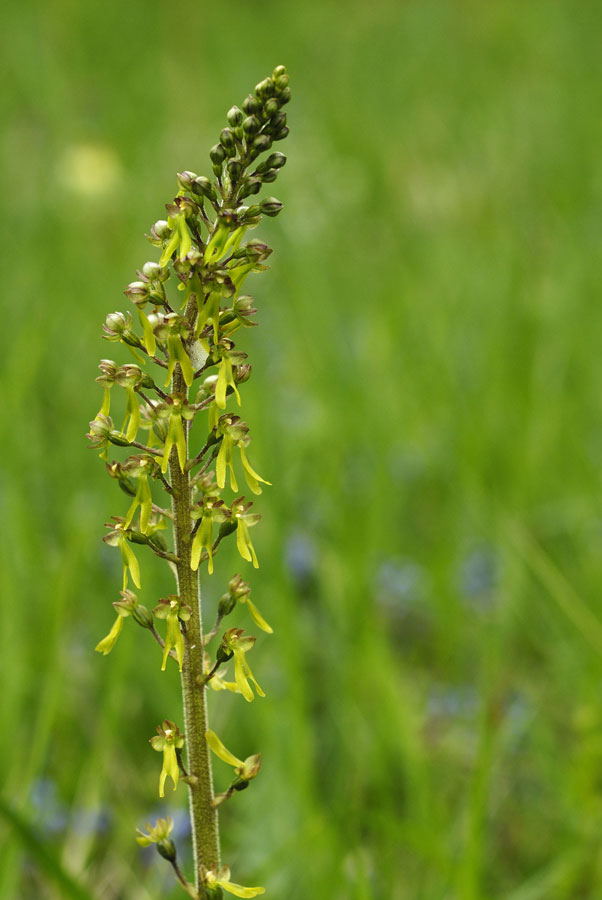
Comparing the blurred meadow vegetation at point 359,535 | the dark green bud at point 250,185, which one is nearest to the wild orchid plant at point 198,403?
the dark green bud at point 250,185

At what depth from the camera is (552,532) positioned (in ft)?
13.4

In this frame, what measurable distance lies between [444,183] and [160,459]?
861 centimetres

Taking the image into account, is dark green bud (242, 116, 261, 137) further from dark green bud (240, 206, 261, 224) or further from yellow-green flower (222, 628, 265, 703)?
yellow-green flower (222, 628, 265, 703)

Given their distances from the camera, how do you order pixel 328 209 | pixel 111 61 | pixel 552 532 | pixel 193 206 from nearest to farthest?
pixel 193 206 < pixel 552 532 < pixel 328 209 < pixel 111 61

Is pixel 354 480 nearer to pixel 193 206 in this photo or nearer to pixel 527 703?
pixel 527 703

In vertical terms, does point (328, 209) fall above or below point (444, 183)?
below

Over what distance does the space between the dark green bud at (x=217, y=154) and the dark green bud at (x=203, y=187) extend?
4 centimetres

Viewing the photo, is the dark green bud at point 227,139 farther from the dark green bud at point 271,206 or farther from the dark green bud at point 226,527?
the dark green bud at point 226,527

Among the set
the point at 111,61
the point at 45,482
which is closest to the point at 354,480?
the point at 45,482

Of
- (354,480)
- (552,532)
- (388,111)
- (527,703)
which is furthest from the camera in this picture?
(388,111)

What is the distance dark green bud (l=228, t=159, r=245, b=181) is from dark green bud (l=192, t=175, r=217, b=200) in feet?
0.10

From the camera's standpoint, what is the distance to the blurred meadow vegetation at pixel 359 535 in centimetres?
243

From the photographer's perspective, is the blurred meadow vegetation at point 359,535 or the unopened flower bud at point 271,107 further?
the blurred meadow vegetation at point 359,535

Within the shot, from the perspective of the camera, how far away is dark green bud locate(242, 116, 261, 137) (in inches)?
48.8
